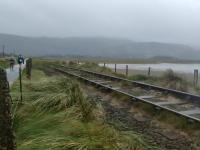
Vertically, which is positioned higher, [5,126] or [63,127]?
[5,126]

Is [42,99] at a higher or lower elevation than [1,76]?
lower

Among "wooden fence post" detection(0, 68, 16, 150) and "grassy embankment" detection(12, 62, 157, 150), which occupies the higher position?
"wooden fence post" detection(0, 68, 16, 150)

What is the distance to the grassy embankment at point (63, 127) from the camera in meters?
6.48

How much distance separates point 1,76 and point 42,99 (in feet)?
14.1

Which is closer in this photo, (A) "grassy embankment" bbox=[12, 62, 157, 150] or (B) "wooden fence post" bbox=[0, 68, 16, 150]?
(B) "wooden fence post" bbox=[0, 68, 16, 150]

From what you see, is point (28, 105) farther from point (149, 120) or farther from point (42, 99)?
point (149, 120)

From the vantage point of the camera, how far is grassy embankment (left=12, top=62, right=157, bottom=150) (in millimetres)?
6480

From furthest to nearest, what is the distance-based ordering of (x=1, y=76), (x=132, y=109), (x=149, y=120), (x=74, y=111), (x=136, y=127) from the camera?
(x=132, y=109), (x=149, y=120), (x=136, y=127), (x=74, y=111), (x=1, y=76)

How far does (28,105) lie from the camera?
10.2 m

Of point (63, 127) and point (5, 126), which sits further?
point (63, 127)

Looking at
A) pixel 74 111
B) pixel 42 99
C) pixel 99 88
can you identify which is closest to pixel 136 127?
pixel 74 111

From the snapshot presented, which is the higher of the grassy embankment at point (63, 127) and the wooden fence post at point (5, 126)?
the wooden fence post at point (5, 126)

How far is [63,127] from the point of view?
7516 millimetres

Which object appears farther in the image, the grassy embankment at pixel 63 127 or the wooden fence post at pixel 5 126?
the grassy embankment at pixel 63 127
